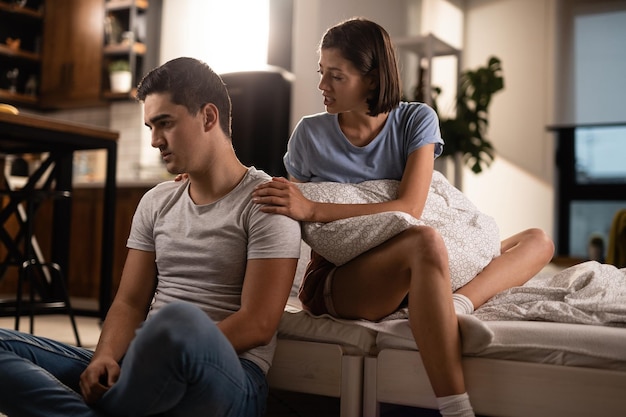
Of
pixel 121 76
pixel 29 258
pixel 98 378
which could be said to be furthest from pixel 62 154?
pixel 98 378

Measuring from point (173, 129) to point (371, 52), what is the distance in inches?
22.1

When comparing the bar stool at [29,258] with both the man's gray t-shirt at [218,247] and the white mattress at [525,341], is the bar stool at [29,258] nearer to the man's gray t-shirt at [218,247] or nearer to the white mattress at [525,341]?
the man's gray t-shirt at [218,247]

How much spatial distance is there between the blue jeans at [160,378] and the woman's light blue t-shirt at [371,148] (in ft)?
2.08

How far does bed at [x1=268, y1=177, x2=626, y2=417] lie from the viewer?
1.49m

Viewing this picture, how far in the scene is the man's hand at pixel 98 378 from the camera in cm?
137

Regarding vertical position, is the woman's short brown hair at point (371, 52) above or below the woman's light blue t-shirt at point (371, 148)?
above

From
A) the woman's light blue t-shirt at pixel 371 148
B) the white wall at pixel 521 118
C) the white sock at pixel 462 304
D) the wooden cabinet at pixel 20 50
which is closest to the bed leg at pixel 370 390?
the white sock at pixel 462 304

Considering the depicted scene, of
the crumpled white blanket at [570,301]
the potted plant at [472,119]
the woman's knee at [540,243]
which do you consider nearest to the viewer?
the crumpled white blanket at [570,301]

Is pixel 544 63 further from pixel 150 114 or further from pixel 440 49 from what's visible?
pixel 150 114

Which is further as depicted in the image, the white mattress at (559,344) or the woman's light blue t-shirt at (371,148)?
the woman's light blue t-shirt at (371,148)

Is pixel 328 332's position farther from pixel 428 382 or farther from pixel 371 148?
pixel 371 148

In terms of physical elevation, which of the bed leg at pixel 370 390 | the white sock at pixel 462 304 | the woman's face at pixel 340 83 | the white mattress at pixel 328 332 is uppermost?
the woman's face at pixel 340 83

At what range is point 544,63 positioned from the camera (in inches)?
237

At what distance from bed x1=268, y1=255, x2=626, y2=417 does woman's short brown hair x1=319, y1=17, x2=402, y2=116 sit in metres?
0.53
